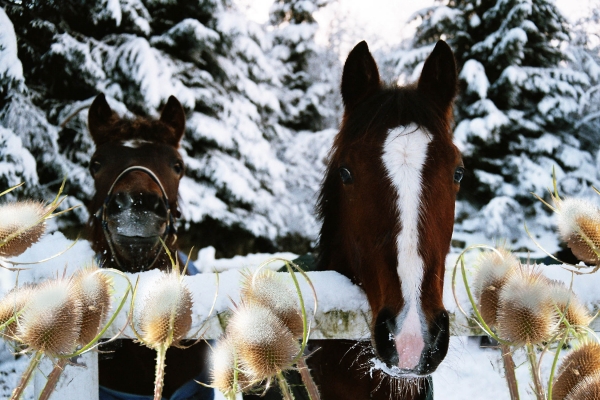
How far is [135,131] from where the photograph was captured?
363 cm

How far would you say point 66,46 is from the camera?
8.09 m

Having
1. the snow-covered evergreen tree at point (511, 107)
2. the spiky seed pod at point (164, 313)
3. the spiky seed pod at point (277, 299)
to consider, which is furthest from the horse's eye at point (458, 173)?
the snow-covered evergreen tree at point (511, 107)

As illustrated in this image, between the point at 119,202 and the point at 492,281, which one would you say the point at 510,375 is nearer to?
the point at 492,281

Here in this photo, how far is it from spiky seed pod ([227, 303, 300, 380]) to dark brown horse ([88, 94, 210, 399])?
2019 mm

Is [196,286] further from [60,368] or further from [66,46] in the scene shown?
[66,46]

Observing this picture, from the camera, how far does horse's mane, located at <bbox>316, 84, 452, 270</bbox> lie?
5.87 ft

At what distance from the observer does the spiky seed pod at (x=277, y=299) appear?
66 centimetres

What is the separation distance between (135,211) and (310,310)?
1905 mm

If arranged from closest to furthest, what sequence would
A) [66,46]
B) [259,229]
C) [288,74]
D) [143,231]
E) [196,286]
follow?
[196,286] < [143,231] < [66,46] < [259,229] < [288,74]

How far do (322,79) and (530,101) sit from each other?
5.73 metres

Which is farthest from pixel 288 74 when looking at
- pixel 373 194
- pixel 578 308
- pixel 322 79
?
pixel 578 308

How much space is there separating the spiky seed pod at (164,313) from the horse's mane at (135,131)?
3.21 m

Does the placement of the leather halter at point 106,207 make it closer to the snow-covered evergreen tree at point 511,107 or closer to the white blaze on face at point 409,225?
the white blaze on face at point 409,225

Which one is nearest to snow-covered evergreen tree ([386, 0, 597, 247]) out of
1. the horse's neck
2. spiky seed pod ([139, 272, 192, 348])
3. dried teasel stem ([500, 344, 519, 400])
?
the horse's neck
